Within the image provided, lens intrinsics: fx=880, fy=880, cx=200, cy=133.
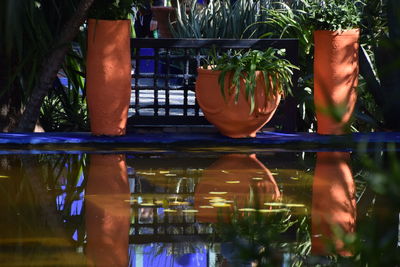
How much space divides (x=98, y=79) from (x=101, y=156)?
2.52 feet

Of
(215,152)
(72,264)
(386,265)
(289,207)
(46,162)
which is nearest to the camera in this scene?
(386,265)

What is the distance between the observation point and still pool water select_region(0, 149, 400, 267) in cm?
442

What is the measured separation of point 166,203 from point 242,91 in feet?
7.40

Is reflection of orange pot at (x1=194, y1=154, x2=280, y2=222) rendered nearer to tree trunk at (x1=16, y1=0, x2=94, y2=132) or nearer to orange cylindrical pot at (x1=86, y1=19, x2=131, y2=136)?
orange cylindrical pot at (x1=86, y1=19, x2=131, y2=136)

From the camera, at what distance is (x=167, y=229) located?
504cm

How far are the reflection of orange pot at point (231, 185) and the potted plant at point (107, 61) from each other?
115 centimetres

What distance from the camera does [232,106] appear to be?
777 centimetres

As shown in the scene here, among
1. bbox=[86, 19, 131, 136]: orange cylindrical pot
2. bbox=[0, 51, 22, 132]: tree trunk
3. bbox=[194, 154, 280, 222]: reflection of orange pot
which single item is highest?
bbox=[86, 19, 131, 136]: orange cylindrical pot

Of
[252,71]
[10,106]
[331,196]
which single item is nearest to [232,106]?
[252,71]

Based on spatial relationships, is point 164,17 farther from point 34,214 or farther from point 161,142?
point 34,214

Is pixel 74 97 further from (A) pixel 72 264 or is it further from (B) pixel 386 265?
(B) pixel 386 265

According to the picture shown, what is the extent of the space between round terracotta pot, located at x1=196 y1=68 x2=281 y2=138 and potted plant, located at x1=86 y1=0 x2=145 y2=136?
70 cm

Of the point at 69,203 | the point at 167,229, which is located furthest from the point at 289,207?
the point at 69,203

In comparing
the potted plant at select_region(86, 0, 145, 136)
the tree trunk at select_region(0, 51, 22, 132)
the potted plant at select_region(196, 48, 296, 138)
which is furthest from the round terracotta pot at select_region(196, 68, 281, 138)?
the tree trunk at select_region(0, 51, 22, 132)
